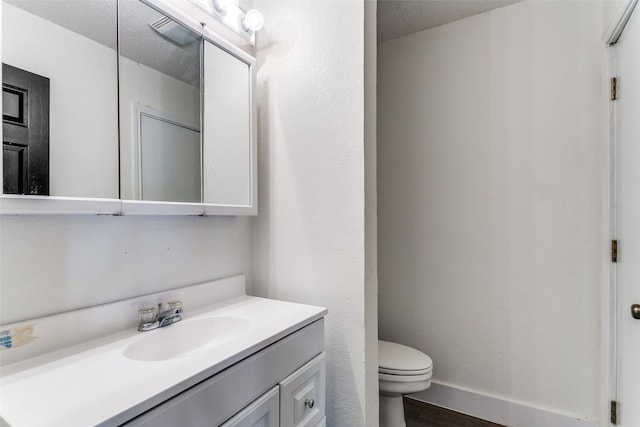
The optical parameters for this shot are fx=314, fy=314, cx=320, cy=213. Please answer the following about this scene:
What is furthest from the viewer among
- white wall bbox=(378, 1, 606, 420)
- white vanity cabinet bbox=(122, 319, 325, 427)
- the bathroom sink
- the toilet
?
white wall bbox=(378, 1, 606, 420)

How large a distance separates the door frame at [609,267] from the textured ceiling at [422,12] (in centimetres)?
64

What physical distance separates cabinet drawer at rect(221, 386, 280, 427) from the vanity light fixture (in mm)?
1436

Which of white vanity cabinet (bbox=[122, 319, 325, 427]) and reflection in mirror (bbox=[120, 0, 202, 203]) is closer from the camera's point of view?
white vanity cabinet (bbox=[122, 319, 325, 427])

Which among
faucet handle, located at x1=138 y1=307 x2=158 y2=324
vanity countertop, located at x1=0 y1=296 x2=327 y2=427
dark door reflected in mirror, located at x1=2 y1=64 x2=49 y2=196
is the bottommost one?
vanity countertop, located at x1=0 y1=296 x2=327 y2=427

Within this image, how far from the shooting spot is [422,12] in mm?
1923

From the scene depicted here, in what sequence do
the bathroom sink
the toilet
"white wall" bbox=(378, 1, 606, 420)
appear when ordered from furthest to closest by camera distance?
1. "white wall" bbox=(378, 1, 606, 420)
2. the toilet
3. the bathroom sink

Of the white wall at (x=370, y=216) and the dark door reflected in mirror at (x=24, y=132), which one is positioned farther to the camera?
the white wall at (x=370, y=216)

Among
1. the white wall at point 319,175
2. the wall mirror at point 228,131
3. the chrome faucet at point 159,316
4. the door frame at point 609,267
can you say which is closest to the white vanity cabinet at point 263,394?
the white wall at point 319,175

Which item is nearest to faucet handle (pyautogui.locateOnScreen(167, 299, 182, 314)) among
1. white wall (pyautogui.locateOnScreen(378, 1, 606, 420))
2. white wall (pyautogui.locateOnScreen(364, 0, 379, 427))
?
white wall (pyautogui.locateOnScreen(364, 0, 379, 427))

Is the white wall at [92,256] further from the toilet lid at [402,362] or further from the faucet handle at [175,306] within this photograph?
the toilet lid at [402,362]

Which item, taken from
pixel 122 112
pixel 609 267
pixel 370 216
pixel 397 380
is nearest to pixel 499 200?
pixel 609 267

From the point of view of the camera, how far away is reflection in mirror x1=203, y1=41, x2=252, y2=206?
126 cm

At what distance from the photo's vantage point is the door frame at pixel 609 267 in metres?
1.48

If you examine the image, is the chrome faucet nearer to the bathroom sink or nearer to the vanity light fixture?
the bathroom sink
